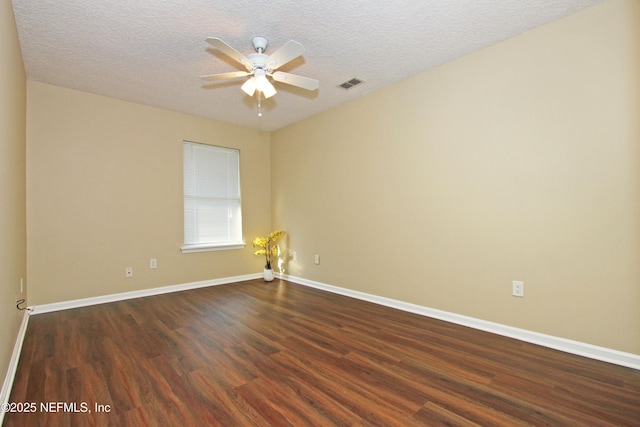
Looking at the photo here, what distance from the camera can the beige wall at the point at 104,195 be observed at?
3.40m

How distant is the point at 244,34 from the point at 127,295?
341cm

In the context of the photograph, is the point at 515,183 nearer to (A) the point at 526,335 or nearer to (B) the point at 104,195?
(A) the point at 526,335

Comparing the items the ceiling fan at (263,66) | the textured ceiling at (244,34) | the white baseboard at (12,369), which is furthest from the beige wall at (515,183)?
the white baseboard at (12,369)

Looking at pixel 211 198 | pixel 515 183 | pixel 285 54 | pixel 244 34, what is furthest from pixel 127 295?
pixel 515 183

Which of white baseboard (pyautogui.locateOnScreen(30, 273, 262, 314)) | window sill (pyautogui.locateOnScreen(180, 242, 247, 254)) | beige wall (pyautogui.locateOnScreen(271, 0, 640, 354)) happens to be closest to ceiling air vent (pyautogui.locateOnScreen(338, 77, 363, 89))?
beige wall (pyautogui.locateOnScreen(271, 0, 640, 354))

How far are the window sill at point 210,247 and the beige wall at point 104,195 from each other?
8cm

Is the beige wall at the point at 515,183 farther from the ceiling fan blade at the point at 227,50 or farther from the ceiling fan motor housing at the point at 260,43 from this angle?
the ceiling fan blade at the point at 227,50

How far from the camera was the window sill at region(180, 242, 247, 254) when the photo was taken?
443cm

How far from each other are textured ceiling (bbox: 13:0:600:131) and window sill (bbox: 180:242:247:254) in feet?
7.00

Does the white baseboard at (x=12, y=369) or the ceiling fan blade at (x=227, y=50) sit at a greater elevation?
the ceiling fan blade at (x=227, y=50)

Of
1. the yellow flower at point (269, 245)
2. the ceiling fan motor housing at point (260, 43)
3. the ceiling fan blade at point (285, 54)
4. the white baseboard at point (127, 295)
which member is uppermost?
the ceiling fan motor housing at point (260, 43)

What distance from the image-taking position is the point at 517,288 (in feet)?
8.55

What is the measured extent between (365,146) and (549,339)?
8.63 ft

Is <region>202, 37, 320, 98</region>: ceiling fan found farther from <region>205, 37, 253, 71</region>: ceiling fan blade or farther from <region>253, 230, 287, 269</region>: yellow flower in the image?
<region>253, 230, 287, 269</region>: yellow flower
